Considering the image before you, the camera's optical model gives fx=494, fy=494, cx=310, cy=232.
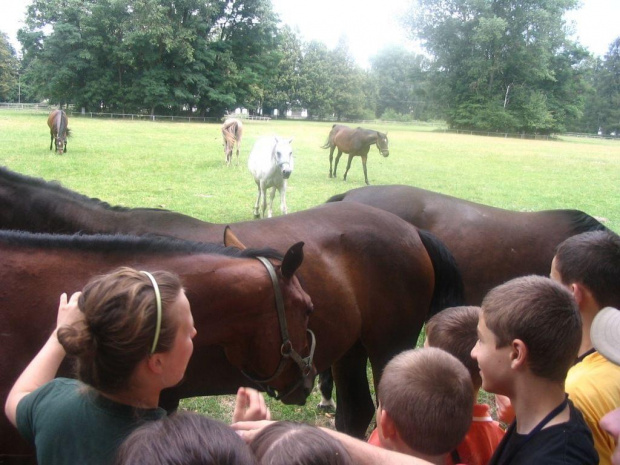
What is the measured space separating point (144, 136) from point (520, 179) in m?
15.1

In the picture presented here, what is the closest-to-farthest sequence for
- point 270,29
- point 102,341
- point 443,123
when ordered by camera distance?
point 102,341, point 443,123, point 270,29

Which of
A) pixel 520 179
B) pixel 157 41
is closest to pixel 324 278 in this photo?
pixel 520 179

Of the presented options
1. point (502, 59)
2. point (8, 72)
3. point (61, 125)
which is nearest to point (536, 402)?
point (61, 125)

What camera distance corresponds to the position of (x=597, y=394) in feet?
5.35

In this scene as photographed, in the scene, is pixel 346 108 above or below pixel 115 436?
above

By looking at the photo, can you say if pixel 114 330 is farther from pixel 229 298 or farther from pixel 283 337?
pixel 283 337

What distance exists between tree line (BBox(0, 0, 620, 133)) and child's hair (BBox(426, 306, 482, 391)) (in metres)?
21.2

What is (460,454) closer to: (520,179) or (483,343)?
(483,343)

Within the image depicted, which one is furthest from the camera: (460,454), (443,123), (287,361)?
(443,123)

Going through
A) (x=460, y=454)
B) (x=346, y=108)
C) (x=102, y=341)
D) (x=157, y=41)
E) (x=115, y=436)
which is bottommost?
(x=460, y=454)

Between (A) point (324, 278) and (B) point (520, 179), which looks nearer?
(A) point (324, 278)

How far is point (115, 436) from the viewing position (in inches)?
47.9

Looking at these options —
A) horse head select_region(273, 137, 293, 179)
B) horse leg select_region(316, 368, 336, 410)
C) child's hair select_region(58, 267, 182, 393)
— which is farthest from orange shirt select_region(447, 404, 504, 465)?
horse head select_region(273, 137, 293, 179)

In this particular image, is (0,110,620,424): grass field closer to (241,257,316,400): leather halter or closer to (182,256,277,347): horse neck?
(241,257,316,400): leather halter
